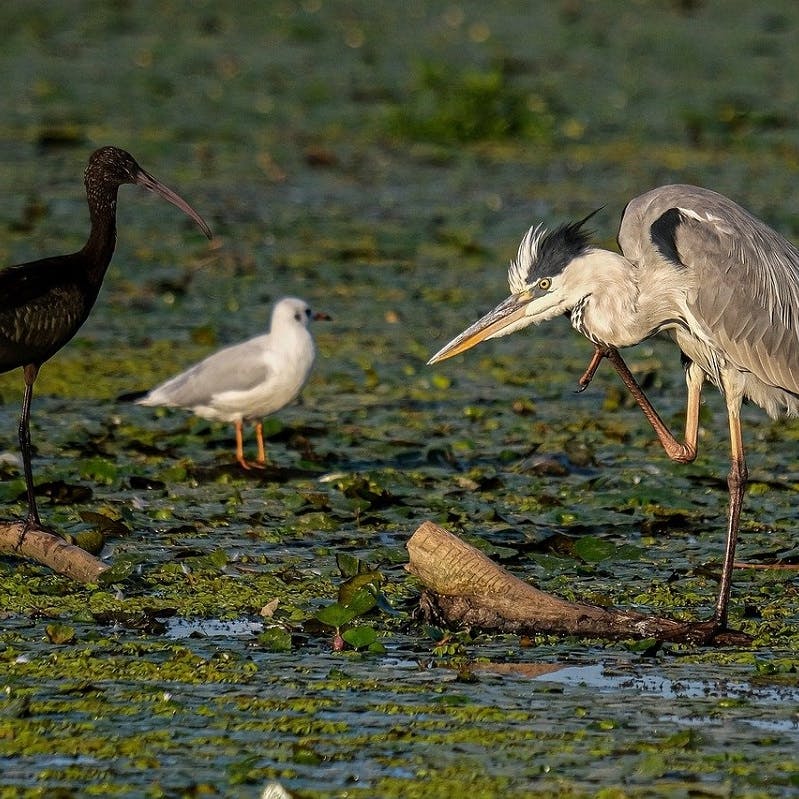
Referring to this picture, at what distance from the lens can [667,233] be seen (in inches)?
250

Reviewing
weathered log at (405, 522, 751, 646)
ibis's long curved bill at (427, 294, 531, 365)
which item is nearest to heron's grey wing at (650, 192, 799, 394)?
ibis's long curved bill at (427, 294, 531, 365)

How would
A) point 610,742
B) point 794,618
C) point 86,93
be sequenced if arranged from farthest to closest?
1. point 86,93
2. point 794,618
3. point 610,742

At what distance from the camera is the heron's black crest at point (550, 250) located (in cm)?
623

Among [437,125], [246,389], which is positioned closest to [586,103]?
[437,125]

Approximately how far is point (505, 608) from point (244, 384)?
3.01 m

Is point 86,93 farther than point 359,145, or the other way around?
point 86,93

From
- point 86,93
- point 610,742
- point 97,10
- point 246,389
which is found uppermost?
point 97,10

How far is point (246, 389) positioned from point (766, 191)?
266 inches

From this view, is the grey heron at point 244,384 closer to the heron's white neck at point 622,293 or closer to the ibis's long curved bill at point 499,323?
the ibis's long curved bill at point 499,323

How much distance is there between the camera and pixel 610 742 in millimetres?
4758

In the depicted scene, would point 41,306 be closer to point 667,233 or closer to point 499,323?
point 499,323

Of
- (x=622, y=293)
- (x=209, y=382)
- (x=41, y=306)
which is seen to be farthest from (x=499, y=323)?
(x=209, y=382)

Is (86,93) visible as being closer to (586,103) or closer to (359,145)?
(359,145)

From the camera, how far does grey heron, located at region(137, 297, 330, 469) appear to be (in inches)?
333
